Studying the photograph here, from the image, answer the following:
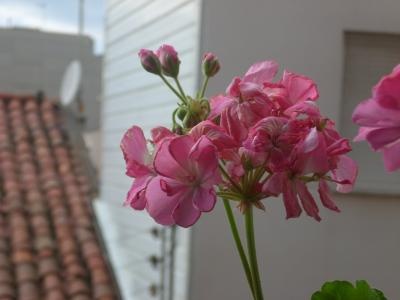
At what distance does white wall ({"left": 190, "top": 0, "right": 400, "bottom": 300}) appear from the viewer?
312cm

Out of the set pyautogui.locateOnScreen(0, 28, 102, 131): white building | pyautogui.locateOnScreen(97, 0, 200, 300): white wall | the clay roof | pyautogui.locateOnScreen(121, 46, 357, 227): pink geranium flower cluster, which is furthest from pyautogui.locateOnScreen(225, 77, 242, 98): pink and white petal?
pyautogui.locateOnScreen(0, 28, 102, 131): white building

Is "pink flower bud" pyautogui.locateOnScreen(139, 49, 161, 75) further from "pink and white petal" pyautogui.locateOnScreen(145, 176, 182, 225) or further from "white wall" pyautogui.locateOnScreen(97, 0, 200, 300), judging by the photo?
"white wall" pyautogui.locateOnScreen(97, 0, 200, 300)

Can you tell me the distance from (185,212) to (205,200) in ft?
0.07

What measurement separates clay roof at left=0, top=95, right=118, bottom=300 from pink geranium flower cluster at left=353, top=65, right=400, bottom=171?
3.93 m

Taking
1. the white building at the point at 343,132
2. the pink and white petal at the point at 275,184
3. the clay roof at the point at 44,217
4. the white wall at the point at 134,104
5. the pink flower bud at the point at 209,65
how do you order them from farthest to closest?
the clay roof at the point at 44,217 → the white wall at the point at 134,104 → the white building at the point at 343,132 → the pink flower bud at the point at 209,65 → the pink and white petal at the point at 275,184

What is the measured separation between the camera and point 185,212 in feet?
2.21

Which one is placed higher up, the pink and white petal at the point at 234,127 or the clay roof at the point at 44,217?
the pink and white petal at the point at 234,127

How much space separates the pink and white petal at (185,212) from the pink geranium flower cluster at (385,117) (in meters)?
0.17

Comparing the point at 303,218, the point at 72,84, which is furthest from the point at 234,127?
the point at 72,84

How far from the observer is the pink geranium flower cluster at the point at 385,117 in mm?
574

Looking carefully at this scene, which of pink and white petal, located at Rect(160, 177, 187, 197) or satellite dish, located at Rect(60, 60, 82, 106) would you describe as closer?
pink and white petal, located at Rect(160, 177, 187, 197)

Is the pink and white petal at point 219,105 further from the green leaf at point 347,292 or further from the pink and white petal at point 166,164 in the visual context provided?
the green leaf at point 347,292

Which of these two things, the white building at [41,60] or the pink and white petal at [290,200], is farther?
the white building at [41,60]

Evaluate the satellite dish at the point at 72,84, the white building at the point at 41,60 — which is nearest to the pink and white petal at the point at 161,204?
the satellite dish at the point at 72,84
